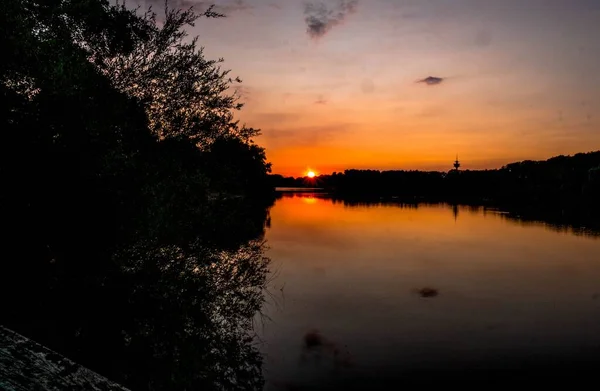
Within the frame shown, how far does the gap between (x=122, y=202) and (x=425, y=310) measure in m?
21.6

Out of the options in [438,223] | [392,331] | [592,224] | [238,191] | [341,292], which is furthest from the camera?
[438,223]

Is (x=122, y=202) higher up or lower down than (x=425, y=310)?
higher up

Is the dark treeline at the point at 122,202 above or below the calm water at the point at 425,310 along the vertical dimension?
above

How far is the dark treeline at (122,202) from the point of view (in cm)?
1368

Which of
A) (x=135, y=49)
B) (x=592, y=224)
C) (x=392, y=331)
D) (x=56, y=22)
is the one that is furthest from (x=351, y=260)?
(x=592, y=224)

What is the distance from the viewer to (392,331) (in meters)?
25.7

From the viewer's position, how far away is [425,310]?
1195 inches

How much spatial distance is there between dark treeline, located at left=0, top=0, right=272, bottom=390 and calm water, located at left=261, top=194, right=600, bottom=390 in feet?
14.8

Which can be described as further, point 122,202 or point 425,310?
point 425,310

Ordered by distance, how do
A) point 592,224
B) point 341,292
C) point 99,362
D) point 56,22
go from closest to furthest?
point 99,362 → point 56,22 → point 341,292 → point 592,224

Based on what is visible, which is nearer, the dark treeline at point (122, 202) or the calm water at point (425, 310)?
the dark treeline at point (122, 202)

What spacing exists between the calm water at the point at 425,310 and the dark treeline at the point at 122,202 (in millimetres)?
4523

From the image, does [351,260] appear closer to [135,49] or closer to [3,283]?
[135,49]

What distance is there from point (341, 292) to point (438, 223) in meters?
64.1
